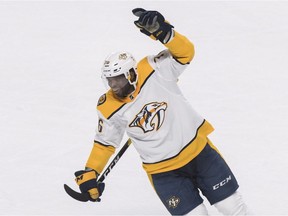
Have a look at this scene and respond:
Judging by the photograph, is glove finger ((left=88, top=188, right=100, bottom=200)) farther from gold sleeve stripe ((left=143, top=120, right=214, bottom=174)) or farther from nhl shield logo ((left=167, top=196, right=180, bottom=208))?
nhl shield logo ((left=167, top=196, right=180, bottom=208))

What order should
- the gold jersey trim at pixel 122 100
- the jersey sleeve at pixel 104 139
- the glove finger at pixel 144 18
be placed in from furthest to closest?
the jersey sleeve at pixel 104 139, the gold jersey trim at pixel 122 100, the glove finger at pixel 144 18

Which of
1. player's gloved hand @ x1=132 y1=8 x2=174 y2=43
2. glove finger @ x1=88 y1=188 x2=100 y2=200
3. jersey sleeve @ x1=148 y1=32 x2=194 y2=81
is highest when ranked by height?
player's gloved hand @ x1=132 y1=8 x2=174 y2=43

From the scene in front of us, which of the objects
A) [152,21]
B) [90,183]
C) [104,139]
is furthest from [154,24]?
[90,183]

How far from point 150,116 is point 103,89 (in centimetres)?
357

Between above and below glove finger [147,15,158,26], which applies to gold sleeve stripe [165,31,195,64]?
below

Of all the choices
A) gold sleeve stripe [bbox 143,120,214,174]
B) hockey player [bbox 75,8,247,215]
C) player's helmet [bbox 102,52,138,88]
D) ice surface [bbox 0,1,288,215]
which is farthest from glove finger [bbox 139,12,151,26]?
ice surface [bbox 0,1,288,215]

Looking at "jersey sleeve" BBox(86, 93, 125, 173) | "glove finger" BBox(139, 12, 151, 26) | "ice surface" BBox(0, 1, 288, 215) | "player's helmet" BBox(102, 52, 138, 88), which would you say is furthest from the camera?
"ice surface" BBox(0, 1, 288, 215)

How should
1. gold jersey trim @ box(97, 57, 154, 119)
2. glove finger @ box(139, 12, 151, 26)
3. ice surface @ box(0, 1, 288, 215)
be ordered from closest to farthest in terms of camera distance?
glove finger @ box(139, 12, 151, 26), gold jersey trim @ box(97, 57, 154, 119), ice surface @ box(0, 1, 288, 215)

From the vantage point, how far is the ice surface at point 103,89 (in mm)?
6711

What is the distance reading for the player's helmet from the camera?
198 inches

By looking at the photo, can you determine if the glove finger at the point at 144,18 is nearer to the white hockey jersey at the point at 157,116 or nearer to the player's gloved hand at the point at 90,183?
the white hockey jersey at the point at 157,116

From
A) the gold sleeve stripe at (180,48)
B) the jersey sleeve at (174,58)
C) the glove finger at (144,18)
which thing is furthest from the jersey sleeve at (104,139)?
the glove finger at (144,18)

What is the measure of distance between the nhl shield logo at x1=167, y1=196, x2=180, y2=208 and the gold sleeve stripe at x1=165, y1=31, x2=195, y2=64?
91 centimetres

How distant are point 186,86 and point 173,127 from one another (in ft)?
11.0
